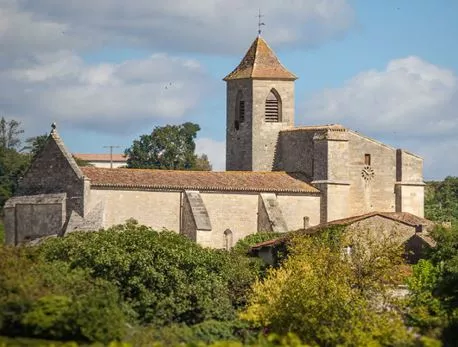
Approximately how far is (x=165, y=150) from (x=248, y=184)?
50.2 m

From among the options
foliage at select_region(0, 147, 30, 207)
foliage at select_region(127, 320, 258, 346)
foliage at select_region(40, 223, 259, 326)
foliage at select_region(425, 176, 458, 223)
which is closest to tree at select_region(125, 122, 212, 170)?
foliage at select_region(0, 147, 30, 207)

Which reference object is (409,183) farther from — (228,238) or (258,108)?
(228,238)

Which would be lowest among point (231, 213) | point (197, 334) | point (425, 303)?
point (197, 334)

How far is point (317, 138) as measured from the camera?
7312cm

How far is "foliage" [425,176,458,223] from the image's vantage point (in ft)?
348

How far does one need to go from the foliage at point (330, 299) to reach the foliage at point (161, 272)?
1506mm

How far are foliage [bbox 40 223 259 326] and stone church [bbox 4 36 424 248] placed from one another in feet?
35.1

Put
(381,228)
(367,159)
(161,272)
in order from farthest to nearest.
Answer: (367,159)
(381,228)
(161,272)

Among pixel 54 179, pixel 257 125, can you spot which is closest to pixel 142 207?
pixel 54 179

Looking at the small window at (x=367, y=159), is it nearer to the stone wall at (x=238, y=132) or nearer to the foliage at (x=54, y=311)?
the stone wall at (x=238, y=132)

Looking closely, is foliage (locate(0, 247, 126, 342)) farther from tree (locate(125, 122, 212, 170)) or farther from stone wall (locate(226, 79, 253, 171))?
tree (locate(125, 122, 212, 170))

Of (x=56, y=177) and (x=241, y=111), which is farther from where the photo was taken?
(x=241, y=111)

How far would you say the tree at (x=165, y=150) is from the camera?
11825 centimetres

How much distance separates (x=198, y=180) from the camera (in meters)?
70.7
